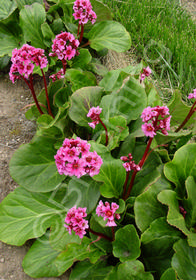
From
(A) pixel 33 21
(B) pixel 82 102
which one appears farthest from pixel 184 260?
(A) pixel 33 21

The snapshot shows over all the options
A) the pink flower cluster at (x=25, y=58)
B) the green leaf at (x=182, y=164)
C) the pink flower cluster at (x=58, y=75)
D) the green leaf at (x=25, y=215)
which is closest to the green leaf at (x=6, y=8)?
the pink flower cluster at (x=58, y=75)

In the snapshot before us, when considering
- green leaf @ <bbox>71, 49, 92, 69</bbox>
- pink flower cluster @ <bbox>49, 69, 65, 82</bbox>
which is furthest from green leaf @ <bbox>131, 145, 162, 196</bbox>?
green leaf @ <bbox>71, 49, 92, 69</bbox>

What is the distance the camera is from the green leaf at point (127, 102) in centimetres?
171

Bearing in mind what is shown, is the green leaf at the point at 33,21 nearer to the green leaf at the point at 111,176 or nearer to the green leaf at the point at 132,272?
the green leaf at the point at 111,176

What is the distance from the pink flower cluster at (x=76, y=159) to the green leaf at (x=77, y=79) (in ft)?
2.51

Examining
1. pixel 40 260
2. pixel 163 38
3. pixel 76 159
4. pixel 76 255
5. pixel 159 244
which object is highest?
pixel 76 159

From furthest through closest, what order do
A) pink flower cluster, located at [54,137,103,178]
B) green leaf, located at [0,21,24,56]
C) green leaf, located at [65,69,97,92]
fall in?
green leaf, located at [0,21,24,56], green leaf, located at [65,69,97,92], pink flower cluster, located at [54,137,103,178]

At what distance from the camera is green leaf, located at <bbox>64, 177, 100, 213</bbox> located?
1.56 meters

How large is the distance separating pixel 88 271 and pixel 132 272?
10.2 inches

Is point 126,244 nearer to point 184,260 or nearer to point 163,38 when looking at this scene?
point 184,260

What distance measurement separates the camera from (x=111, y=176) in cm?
152

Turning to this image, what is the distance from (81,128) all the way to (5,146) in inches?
20.5

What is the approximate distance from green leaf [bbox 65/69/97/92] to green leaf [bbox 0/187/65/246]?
27.5 inches

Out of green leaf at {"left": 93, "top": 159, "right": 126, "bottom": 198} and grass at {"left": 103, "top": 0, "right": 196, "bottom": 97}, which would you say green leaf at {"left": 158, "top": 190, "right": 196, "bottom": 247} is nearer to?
green leaf at {"left": 93, "top": 159, "right": 126, "bottom": 198}
